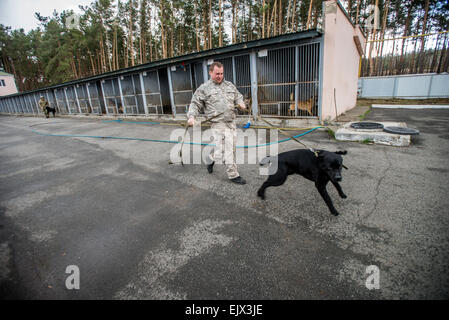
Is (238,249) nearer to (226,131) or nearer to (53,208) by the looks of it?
(226,131)

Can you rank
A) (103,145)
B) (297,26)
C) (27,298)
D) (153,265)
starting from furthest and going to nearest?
(297,26) → (103,145) → (153,265) → (27,298)

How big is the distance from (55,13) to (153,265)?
6143 cm

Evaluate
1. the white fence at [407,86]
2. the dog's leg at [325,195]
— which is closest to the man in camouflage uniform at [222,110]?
the dog's leg at [325,195]

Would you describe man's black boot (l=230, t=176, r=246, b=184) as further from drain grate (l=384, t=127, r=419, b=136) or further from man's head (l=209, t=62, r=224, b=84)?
drain grate (l=384, t=127, r=419, b=136)

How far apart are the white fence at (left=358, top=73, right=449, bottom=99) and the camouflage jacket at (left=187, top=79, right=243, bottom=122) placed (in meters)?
19.5

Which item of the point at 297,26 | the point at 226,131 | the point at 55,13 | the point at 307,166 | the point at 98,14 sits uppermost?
the point at 55,13

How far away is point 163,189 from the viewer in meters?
3.99

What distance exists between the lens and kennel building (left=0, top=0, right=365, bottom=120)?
326 inches

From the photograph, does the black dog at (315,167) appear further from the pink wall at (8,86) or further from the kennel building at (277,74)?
the pink wall at (8,86)

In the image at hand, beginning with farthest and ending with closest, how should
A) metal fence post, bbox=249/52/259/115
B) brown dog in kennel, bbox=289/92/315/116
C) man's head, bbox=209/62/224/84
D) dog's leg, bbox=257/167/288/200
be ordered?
metal fence post, bbox=249/52/259/115 < brown dog in kennel, bbox=289/92/315/116 < man's head, bbox=209/62/224/84 < dog's leg, bbox=257/167/288/200

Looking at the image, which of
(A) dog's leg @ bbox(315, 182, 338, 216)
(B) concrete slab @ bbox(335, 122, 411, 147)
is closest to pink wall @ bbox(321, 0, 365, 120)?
(B) concrete slab @ bbox(335, 122, 411, 147)

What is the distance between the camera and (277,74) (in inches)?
365

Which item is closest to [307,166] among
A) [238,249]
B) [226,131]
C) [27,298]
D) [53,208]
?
[238,249]

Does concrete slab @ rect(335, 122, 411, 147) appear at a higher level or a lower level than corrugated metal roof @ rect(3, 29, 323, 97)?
lower
